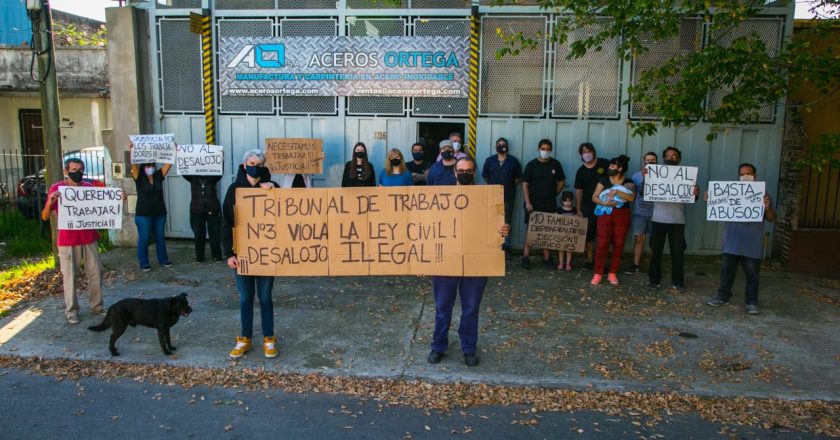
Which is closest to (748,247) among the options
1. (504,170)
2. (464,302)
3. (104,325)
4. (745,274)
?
(745,274)

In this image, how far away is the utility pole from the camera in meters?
9.33

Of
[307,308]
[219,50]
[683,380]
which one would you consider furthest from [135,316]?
[219,50]

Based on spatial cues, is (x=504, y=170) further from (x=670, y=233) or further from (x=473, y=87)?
(x=670, y=233)

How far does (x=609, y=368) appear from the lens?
6.04 metres

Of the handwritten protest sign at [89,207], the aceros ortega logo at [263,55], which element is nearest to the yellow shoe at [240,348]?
the handwritten protest sign at [89,207]

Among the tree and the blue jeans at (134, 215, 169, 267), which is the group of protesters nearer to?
the blue jeans at (134, 215, 169, 267)

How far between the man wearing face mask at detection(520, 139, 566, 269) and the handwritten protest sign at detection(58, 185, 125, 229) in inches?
228

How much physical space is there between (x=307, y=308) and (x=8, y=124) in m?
17.8

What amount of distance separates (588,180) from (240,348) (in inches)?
230

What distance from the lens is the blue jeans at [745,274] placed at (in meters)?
7.80

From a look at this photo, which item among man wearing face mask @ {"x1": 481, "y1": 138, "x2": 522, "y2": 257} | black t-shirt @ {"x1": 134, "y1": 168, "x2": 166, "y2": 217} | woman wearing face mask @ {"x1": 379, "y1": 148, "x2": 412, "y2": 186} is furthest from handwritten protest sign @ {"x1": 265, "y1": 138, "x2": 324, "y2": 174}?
man wearing face mask @ {"x1": 481, "y1": 138, "x2": 522, "y2": 257}

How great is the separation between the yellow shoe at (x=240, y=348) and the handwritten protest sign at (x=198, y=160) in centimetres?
437

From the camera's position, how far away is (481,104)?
1091 centimetres

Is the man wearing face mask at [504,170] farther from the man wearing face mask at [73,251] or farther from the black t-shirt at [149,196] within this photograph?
the man wearing face mask at [73,251]
